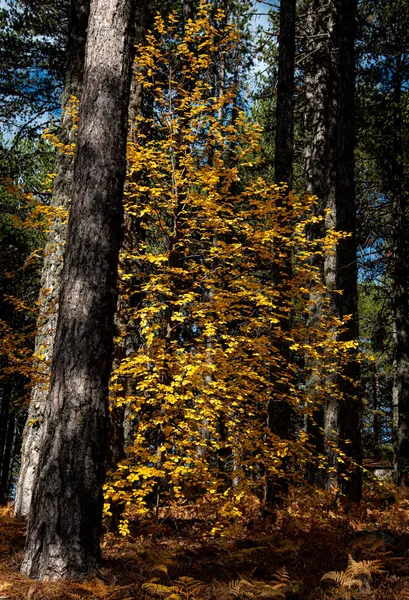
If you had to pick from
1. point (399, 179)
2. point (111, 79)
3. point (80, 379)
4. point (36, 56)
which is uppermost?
point (36, 56)

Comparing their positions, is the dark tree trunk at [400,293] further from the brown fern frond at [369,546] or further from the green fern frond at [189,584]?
the green fern frond at [189,584]

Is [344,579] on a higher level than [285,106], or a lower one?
lower

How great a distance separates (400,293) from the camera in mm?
12305

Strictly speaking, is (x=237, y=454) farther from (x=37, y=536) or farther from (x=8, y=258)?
(x=8, y=258)

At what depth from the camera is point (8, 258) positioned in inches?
556

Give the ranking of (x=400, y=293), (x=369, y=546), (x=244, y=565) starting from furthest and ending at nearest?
(x=400, y=293) < (x=369, y=546) < (x=244, y=565)

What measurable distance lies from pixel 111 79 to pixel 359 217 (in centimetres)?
916

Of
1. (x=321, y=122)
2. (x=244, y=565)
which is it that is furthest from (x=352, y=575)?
(x=321, y=122)

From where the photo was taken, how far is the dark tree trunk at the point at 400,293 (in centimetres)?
1159

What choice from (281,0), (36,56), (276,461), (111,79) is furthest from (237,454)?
(36,56)

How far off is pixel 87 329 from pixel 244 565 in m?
2.23

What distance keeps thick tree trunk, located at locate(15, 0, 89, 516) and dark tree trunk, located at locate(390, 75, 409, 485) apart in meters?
7.23

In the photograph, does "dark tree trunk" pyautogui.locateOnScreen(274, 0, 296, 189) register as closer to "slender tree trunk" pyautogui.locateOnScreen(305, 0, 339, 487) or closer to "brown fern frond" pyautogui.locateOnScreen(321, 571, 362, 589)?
"slender tree trunk" pyautogui.locateOnScreen(305, 0, 339, 487)

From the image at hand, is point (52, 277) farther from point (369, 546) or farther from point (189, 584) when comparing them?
point (369, 546)
